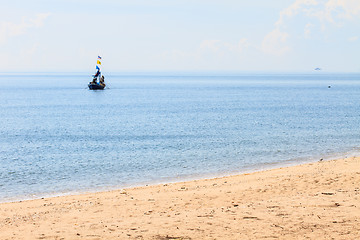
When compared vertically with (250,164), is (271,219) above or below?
above

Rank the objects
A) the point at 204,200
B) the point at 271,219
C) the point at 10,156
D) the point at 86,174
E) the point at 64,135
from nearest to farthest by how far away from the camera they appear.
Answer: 1. the point at 271,219
2. the point at 204,200
3. the point at 86,174
4. the point at 10,156
5. the point at 64,135

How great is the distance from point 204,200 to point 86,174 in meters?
13.7

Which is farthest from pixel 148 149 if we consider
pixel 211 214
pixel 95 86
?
pixel 95 86

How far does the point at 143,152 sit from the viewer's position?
1462 inches

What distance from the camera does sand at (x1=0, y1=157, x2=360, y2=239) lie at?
39.4ft

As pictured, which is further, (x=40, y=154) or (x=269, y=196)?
(x=40, y=154)

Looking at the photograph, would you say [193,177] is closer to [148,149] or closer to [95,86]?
[148,149]

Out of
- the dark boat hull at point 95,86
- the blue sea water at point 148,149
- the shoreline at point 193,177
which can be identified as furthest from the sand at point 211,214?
the dark boat hull at point 95,86

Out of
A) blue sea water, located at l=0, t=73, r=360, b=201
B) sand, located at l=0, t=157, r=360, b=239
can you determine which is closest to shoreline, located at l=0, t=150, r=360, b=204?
blue sea water, located at l=0, t=73, r=360, b=201

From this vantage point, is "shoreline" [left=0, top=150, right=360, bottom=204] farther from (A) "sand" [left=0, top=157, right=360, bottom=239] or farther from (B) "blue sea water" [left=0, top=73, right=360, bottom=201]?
(A) "sand" [left=0, top=157, right=360, bottom=239]

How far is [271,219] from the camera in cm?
1295

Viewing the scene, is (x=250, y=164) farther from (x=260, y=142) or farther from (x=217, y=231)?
(x=217, y=231)

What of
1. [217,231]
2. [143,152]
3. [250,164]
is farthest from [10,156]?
[217,231]

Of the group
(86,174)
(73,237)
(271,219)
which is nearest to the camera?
(73,237)
